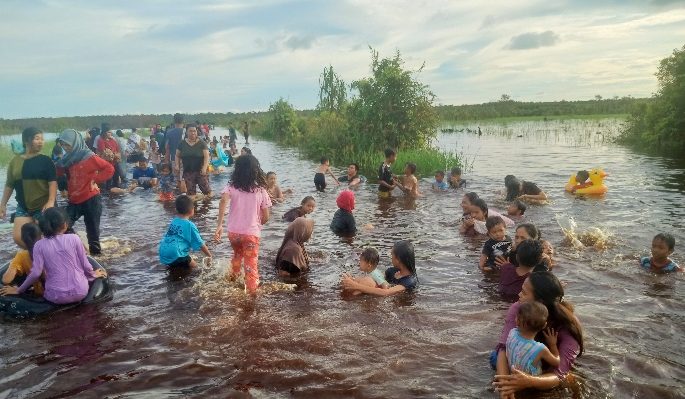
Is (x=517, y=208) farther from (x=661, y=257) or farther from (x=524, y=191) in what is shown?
(x=661, y=257)

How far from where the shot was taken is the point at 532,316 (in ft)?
12.2

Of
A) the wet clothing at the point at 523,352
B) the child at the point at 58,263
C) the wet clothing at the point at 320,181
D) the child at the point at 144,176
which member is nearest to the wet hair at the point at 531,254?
the wet clothing at the point at 523,352

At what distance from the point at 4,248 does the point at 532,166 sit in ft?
61.2

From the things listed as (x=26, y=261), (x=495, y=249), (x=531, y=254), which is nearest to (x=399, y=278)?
(x=495, y=249)

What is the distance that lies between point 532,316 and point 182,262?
17.7ft

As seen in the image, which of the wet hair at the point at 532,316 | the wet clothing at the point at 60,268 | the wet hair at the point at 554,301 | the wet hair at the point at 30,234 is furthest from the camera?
the wet hair at the point at 30,234

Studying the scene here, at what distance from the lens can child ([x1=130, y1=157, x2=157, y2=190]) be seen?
1616 cm

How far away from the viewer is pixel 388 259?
26.9ft

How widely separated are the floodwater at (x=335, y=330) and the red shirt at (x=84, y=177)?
1.21m

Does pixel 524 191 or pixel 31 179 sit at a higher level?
pixel 31 179

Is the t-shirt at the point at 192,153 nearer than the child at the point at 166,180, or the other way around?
the t-shirt at the point at 192,153

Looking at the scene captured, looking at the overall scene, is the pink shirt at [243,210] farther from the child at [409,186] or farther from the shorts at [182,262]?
the child at [409,186]

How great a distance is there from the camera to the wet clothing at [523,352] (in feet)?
12.6

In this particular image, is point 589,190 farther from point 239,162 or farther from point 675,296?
point 239,162
